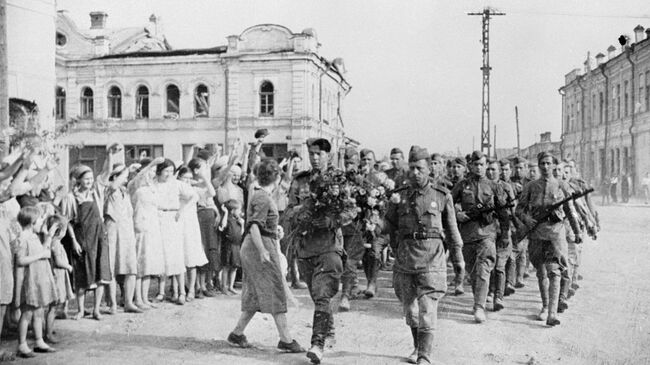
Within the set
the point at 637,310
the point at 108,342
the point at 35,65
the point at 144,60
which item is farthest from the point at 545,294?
the point at 144,60

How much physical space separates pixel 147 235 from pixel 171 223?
403 millimetres

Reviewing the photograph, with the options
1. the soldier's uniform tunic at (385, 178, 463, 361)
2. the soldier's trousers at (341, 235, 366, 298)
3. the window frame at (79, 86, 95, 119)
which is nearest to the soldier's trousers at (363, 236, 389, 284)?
the soldier's trousers at (341, 235, 366, 298)

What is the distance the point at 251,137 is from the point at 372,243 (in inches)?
986

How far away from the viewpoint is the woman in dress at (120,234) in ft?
25.7

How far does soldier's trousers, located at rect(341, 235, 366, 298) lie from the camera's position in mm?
8625

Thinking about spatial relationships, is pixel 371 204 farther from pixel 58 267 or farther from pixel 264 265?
pixel 58 267

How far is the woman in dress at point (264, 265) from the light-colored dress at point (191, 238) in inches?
100

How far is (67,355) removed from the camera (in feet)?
20.3

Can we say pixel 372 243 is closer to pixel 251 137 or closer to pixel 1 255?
pixel 1 255

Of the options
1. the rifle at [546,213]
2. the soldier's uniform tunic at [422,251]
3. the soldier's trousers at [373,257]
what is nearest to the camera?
the soldier's uniform tunic at [422,251]

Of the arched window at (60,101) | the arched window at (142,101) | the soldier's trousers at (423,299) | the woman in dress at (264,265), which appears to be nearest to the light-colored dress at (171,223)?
the woman in dress at (264,265)

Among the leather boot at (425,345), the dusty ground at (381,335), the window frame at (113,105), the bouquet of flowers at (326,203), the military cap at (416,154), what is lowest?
the dusty ground at (381,335)

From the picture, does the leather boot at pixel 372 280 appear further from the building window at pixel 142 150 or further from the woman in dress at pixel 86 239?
the building window at pixel 142 150

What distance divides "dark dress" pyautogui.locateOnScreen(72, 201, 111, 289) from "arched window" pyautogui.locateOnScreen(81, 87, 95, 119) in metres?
30.7
